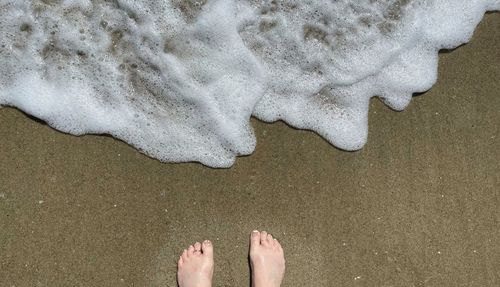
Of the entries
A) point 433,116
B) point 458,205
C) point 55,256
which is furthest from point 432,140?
point 55,256

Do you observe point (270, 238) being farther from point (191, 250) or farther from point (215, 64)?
point (215, 64)

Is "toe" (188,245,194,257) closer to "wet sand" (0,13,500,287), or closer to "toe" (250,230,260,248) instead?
"wet sand" (0,13,500,287)

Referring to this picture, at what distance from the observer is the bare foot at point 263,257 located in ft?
6.57

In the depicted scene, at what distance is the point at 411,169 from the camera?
2.05 meters

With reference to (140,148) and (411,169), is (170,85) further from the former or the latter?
(411,169)

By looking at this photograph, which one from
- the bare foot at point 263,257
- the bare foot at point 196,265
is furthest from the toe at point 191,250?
the bare foot at point 263,257

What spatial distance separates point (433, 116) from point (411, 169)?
23 centimetres

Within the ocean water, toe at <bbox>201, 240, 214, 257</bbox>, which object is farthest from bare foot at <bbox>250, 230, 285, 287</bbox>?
the ocean water

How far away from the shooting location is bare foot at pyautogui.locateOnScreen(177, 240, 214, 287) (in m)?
1.98

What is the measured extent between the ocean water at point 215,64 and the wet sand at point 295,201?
67mm

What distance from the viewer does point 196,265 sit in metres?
1.97

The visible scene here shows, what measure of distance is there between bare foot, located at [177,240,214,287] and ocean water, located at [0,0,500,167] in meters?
0.33

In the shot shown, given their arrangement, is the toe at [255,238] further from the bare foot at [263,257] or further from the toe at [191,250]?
the toe at [191,250]

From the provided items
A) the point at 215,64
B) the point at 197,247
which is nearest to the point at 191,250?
the point at 197,247
